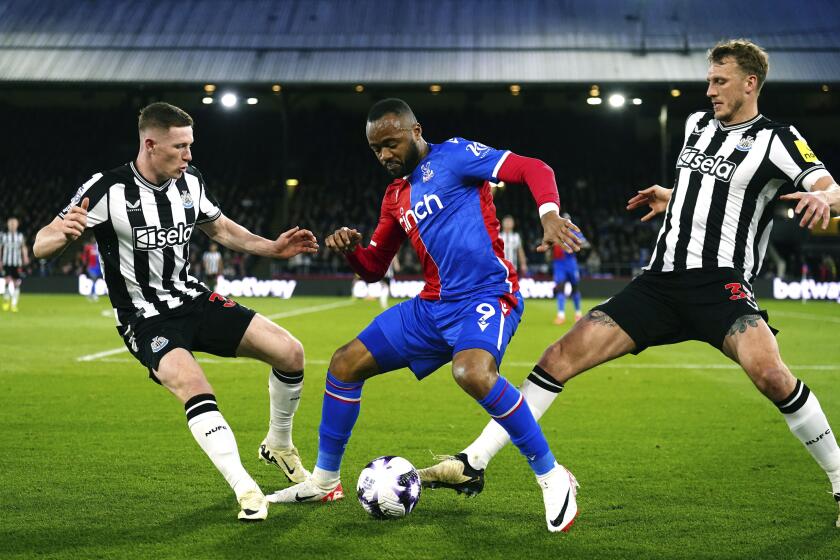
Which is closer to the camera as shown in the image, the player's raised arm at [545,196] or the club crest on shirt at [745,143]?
the player's raised arm at [545,196]

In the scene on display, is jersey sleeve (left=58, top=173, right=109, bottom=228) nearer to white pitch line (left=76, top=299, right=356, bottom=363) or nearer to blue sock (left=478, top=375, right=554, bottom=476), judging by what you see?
blue sock (left=478, top=375, right=554, bottom=476)

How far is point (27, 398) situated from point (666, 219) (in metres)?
5.93

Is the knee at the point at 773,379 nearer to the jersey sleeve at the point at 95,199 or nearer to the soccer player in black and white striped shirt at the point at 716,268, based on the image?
the soccer player in black and white striped shirt at the point at 716,268

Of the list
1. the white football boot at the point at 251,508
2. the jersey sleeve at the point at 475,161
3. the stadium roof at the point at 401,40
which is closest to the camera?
the white football boot at the point at 251,508

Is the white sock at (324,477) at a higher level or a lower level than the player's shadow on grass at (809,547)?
higher

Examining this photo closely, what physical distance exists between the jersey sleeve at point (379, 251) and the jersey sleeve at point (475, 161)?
520 millimetres

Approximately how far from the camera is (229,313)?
17.3 ft

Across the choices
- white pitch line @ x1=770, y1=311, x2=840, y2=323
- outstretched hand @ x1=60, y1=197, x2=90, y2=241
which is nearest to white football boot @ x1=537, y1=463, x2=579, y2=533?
outstretched hand @ x1=60, y1=197, x2=90, y2=241

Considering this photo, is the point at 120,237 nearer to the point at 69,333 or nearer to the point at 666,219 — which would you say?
the point at 666,219

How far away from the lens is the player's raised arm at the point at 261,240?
5.40m

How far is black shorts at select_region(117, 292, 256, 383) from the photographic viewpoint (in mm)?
4979

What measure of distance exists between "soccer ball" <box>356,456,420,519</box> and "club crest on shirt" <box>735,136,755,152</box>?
7.53 ft

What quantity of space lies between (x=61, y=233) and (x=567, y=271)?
14065mm

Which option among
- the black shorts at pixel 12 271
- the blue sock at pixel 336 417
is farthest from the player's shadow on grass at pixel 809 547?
the black shorts at pixel 12 271
